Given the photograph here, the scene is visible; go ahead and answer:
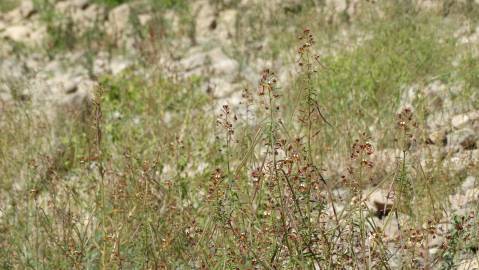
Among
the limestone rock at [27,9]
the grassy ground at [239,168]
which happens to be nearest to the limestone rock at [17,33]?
the limestone rock at [27,9]

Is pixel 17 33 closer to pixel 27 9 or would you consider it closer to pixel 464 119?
pixel 27 9

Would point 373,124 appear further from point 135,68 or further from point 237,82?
point 135,68

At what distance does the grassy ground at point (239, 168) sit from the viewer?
2.89 m

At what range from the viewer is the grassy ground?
2.89 m

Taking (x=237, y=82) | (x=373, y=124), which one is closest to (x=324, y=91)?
(x=373, y=124)

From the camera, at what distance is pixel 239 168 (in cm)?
264

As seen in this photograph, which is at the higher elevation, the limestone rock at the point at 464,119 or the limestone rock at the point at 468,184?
the limestone rock at the point at 464,119

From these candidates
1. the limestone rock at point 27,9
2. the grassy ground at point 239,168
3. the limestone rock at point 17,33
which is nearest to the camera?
the grassy ground at point 239,168

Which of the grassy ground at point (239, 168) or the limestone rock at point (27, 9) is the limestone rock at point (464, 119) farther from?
the limestone rock at point (27, 9)

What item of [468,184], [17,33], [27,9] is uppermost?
[27,9]

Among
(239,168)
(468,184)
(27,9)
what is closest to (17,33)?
(27,9)

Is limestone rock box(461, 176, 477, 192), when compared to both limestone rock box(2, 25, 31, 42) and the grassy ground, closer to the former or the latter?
the grassy ground

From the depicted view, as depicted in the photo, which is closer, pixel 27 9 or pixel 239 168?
pixel 239 168

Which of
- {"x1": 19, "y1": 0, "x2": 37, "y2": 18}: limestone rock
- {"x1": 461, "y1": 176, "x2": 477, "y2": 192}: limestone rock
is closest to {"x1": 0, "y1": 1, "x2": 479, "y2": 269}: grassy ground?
{"x1": 461, "y1": 176, "x2": 477, "y2": 192}: limestone rock
